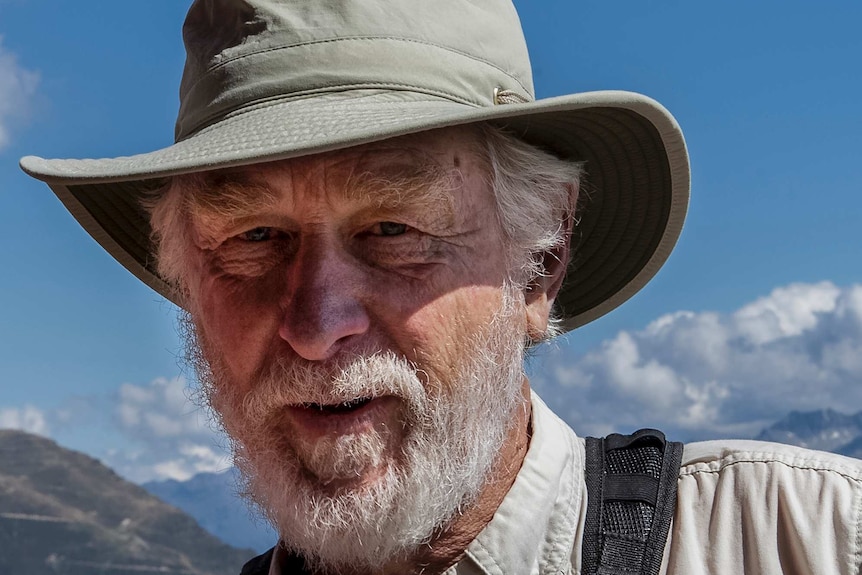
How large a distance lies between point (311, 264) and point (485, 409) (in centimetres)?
58

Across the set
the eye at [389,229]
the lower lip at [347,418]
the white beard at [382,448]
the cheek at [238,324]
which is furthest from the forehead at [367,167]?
the lower lip at [347,418]

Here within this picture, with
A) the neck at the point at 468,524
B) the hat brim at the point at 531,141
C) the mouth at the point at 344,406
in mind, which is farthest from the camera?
the neck at the point at 468,524

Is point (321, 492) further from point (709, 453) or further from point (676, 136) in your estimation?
point (676, 136)

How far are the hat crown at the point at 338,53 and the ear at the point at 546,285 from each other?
466mm

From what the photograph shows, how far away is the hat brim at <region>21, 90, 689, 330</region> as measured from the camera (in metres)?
2.06

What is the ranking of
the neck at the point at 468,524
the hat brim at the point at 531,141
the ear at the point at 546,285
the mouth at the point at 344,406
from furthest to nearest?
the ear at the point at 546,285 → the neck at the point at 468,524 → the mouth at the point at 344,406 → the hat brim at the point at 531,141

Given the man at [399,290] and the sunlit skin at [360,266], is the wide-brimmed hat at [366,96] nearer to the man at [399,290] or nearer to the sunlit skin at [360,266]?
the man at [399,290]

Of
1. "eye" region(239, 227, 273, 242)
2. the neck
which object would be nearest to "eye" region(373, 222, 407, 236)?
"eye" region(239, 227, 273, 242)

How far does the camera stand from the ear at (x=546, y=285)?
257cm

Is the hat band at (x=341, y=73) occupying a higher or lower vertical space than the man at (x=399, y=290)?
higher

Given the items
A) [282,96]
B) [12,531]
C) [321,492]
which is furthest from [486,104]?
[12,531]

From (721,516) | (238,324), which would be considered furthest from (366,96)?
(721,516)

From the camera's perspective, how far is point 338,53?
220 cm

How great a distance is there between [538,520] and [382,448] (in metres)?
0.44
